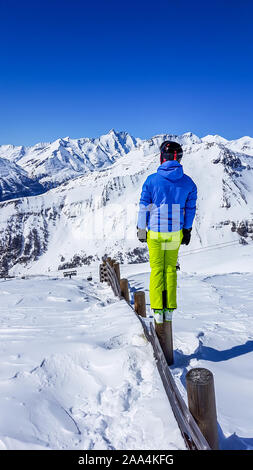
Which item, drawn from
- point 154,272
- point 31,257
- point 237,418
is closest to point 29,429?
point 237,418

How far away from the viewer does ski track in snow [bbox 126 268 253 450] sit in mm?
2495

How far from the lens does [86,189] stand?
7653 inches

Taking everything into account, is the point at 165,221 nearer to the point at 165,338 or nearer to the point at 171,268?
the point at 171,268

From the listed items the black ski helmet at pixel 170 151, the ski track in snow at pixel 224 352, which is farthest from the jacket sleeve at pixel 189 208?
the ski track in snow at pixel 224 352

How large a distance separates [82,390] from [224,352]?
2116 millimetres

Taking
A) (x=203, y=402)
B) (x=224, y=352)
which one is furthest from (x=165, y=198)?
(x=203, y=402)

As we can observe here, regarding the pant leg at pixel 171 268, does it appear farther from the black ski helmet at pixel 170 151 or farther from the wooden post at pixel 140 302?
the wooden post at pixel 140 302

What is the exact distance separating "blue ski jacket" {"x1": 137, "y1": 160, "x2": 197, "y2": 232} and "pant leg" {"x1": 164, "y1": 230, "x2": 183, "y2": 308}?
5.5 inches

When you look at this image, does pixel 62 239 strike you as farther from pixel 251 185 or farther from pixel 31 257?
pixel 251 185

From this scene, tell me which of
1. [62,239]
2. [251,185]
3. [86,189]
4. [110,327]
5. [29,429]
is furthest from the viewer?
[86,189]

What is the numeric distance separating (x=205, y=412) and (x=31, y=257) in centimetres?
15848

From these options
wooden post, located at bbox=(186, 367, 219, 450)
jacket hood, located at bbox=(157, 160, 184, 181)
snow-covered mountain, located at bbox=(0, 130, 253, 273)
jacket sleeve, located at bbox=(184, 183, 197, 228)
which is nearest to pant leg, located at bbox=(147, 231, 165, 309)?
jacket sleeve, located at bbox=(184, 183, 197, 228)

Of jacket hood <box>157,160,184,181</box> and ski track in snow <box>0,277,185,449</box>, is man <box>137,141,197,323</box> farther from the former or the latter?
ski track in snow <box>0,277,185,449</box>

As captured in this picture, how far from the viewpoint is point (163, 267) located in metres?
3.75
